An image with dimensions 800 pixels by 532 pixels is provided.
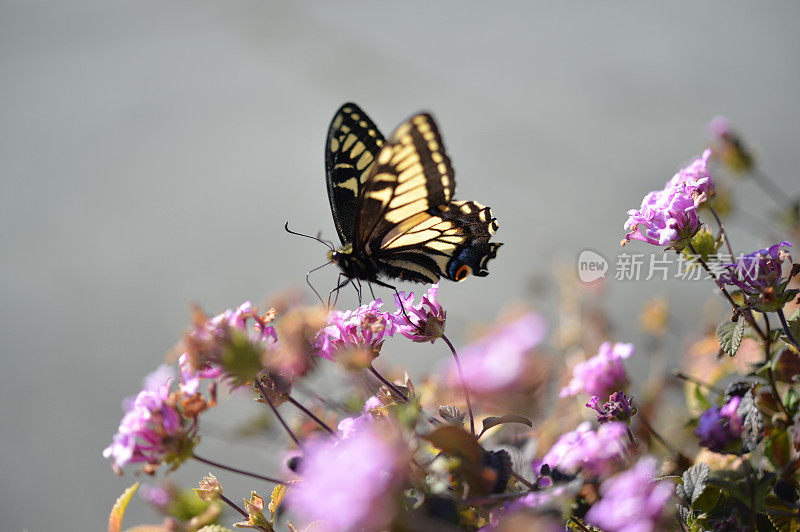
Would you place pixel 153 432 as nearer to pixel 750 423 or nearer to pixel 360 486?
pixel 360 486

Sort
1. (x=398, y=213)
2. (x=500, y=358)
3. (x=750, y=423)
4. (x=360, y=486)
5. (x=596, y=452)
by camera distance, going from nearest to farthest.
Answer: (x=360, y=486)
(x=596, y=452)
(x=750, y=423)
(x=398, y=213)
(x=500, y=358)

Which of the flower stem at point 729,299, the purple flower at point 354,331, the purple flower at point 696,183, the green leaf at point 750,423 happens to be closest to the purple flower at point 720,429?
the green leaf at point 750,423

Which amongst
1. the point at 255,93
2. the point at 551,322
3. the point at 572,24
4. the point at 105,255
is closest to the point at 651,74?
the point at 572,24

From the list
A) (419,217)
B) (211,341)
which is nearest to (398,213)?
(419,217)

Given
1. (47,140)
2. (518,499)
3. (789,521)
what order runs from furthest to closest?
(47,140), (789,521), (518,499)

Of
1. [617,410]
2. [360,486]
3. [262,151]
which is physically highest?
[262,151]

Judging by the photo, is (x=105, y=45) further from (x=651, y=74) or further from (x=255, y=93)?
(x=651, y=74)
